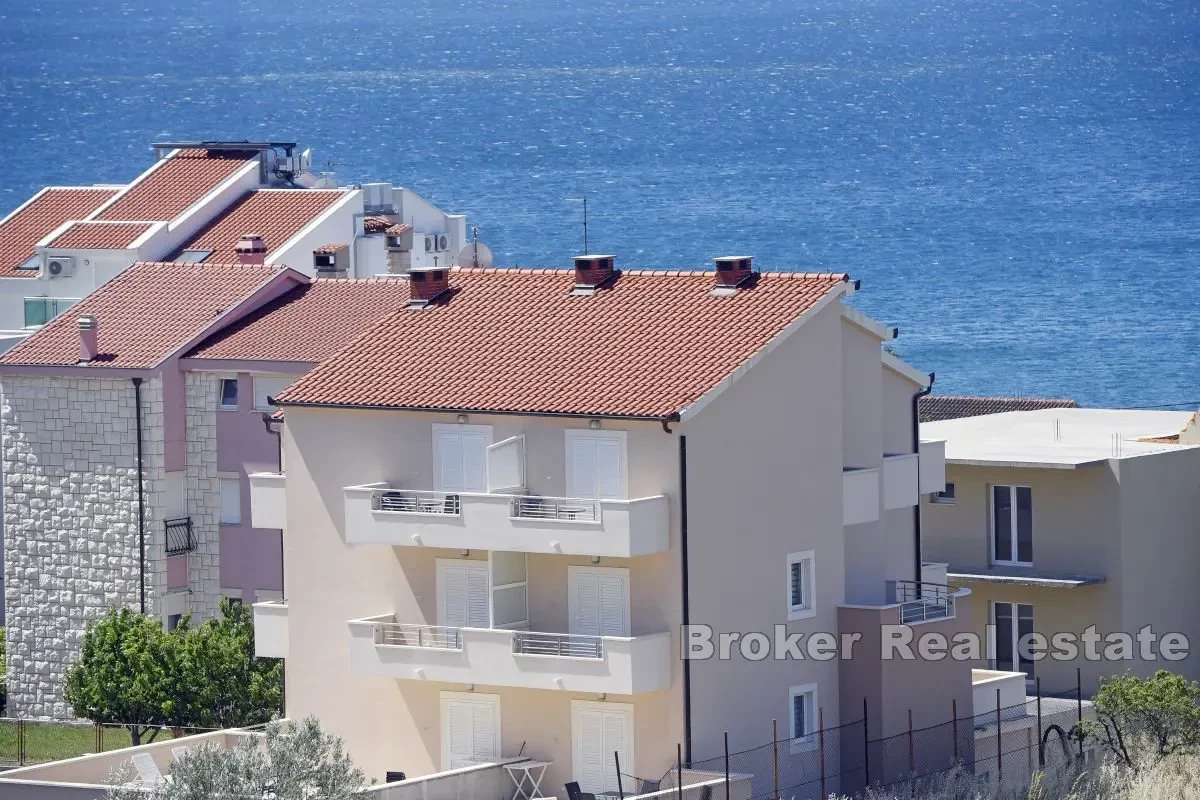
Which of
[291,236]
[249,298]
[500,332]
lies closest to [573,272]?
[500,332]

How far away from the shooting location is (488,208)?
183625mm

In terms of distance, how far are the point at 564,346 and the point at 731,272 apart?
2.72 metres

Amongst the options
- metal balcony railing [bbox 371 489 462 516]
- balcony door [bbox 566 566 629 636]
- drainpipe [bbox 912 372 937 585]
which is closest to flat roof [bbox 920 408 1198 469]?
drainpipe [bbox 912 372 937 585]

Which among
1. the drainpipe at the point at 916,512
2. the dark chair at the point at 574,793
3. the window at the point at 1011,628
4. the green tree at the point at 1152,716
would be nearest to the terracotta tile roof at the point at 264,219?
the window at the point at 1011,628

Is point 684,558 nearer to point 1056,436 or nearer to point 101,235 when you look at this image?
point 1056,436

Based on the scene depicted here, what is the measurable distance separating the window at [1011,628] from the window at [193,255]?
20.5 m

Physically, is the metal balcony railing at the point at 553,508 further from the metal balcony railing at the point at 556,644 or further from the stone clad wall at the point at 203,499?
the stone clad wall at the point at 203,499

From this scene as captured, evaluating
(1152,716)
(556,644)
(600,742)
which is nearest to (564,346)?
(556,644)

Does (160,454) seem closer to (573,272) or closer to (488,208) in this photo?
(573,272)

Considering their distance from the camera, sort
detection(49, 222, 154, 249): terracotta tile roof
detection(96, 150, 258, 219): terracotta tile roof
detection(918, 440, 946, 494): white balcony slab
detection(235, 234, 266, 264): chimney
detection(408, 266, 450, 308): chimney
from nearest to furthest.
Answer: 1. detection(408, 266, 450, 308): chimney
2. detection(918, 440, 946, 494): white balcony slab
3. detection(235, 234, 266, 264): chimney
4. detection(49, 222, 154, 249): terracotta tile roof
5. detection(96, 150, 258, 219): terracotta tile roof

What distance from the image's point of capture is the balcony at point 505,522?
37344 millimetres

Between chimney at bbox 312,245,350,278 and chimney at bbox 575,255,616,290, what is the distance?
19178mm

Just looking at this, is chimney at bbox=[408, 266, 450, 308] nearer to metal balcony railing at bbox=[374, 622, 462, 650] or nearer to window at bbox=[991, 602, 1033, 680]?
metal balcony railing at bbox=[374, 622, 462, 650]

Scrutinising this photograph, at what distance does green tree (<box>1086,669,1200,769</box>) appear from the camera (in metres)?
40.7
